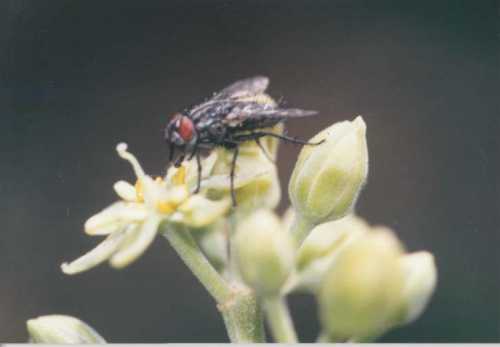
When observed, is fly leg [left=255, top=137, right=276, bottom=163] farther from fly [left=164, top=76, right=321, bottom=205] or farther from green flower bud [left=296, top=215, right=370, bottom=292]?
green flower bud [left=296, top=215, right=370, bottom=292]

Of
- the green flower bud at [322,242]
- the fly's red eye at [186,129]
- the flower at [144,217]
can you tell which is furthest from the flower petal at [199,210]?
the fly's red eye at [186,129]

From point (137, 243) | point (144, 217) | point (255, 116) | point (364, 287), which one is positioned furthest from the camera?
point (255, 116)

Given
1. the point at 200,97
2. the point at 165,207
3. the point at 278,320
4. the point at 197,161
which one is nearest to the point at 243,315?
the point at 278,320

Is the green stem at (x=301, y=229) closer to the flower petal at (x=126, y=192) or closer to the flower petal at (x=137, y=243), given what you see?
the flower petal at (x=137, y=243)

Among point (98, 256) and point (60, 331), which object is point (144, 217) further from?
point (60, 331)

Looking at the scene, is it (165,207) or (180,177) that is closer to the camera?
(165,207)

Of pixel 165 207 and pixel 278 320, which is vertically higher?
pixel 165 207
